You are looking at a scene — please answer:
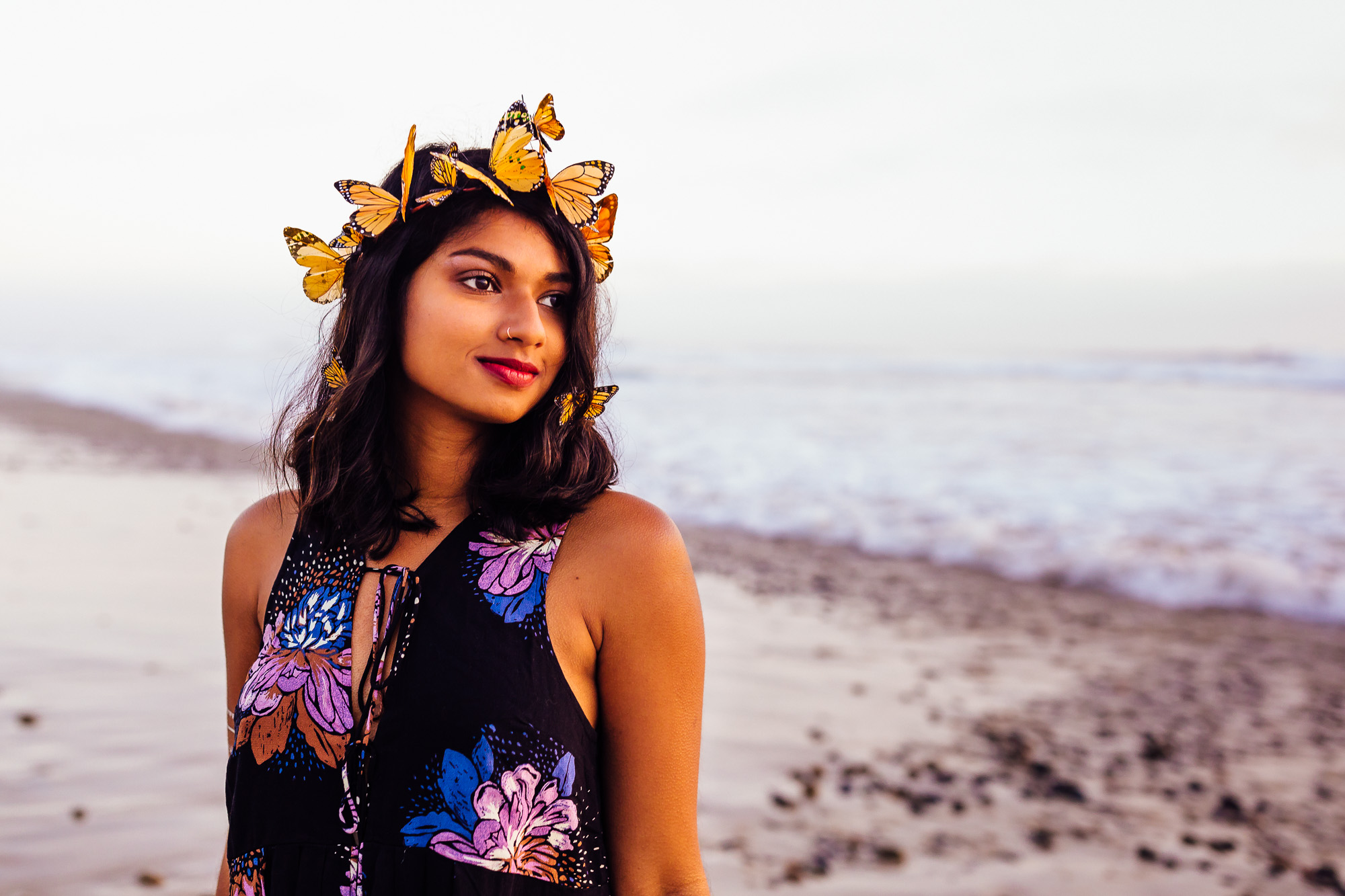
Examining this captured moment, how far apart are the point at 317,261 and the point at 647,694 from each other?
1142mm

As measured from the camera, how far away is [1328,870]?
148 inches

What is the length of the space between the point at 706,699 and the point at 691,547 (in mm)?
3860

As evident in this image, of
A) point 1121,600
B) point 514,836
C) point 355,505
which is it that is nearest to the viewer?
point 514,836

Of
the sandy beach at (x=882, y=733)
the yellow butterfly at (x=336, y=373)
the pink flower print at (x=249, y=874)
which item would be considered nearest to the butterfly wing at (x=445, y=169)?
the yellow butterfly at (x=336, y=373)

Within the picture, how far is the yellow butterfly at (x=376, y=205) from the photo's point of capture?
2.00m

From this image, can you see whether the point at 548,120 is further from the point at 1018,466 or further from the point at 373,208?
the point at 1018,466

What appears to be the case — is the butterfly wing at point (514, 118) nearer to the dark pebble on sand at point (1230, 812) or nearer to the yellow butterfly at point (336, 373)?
the yellow butterfly at point (336, 373)

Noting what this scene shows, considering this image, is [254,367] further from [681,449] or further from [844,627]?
[844,627]

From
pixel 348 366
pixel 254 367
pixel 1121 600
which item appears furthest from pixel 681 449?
pixel 254 367

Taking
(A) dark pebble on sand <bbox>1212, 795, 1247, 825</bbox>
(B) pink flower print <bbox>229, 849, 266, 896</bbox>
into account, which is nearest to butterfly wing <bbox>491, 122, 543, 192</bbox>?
(B) pink flower print <bbox>229, 849, 266, 896</bbox>

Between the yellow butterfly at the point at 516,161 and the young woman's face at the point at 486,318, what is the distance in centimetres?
6

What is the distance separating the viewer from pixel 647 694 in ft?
5.75

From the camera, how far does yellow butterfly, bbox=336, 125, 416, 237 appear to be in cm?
200

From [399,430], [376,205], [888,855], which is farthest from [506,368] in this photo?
[888,855]
